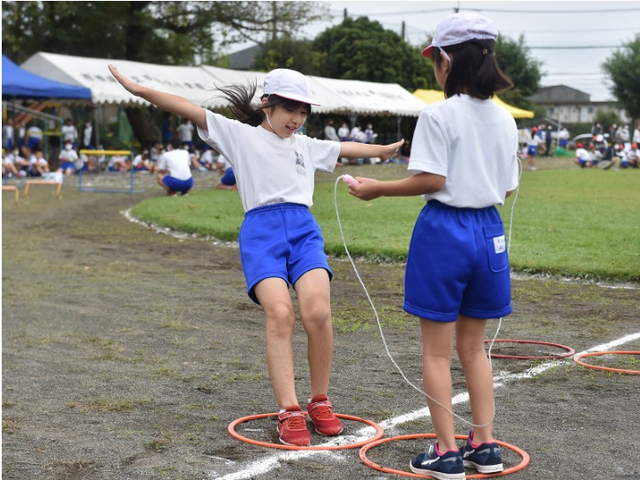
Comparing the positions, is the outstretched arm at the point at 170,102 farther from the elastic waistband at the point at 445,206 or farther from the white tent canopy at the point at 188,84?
the white tent canopy at the point at 188,84

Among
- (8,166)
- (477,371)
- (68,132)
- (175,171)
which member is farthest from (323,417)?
(68,132)

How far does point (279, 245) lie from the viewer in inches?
197

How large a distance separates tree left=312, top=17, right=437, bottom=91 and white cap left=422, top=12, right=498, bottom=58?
48.8 meters

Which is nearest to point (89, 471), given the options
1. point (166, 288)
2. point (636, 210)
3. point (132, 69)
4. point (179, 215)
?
point (166, 288)

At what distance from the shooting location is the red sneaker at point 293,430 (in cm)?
466

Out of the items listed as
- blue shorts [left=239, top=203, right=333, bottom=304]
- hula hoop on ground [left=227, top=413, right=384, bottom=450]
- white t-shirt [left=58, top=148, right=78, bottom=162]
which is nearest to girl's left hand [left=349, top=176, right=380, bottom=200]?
blue shorts [left=239, top=203, right=333, bottom=304]

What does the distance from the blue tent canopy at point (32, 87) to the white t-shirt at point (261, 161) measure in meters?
23.6

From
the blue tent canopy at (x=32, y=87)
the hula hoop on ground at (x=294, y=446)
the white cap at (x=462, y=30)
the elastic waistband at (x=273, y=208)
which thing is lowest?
the hula hoop on ground at (x=294, y=446)

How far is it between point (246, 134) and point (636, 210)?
45.3 feet

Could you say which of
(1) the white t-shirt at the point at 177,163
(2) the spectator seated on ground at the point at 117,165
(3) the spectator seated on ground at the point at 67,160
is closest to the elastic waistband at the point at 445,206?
(1) the white t-shirt at the point at 177,163

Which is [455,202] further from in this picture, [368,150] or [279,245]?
[368,150]

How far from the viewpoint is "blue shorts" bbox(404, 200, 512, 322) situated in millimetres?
4066

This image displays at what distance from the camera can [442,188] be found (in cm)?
405

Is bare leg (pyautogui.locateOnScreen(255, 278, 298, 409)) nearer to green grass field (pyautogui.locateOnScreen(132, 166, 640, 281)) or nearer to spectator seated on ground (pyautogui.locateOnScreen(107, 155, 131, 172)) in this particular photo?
green grass field (pyautogui.locateOnScreen(132, 166, 640, 281))
